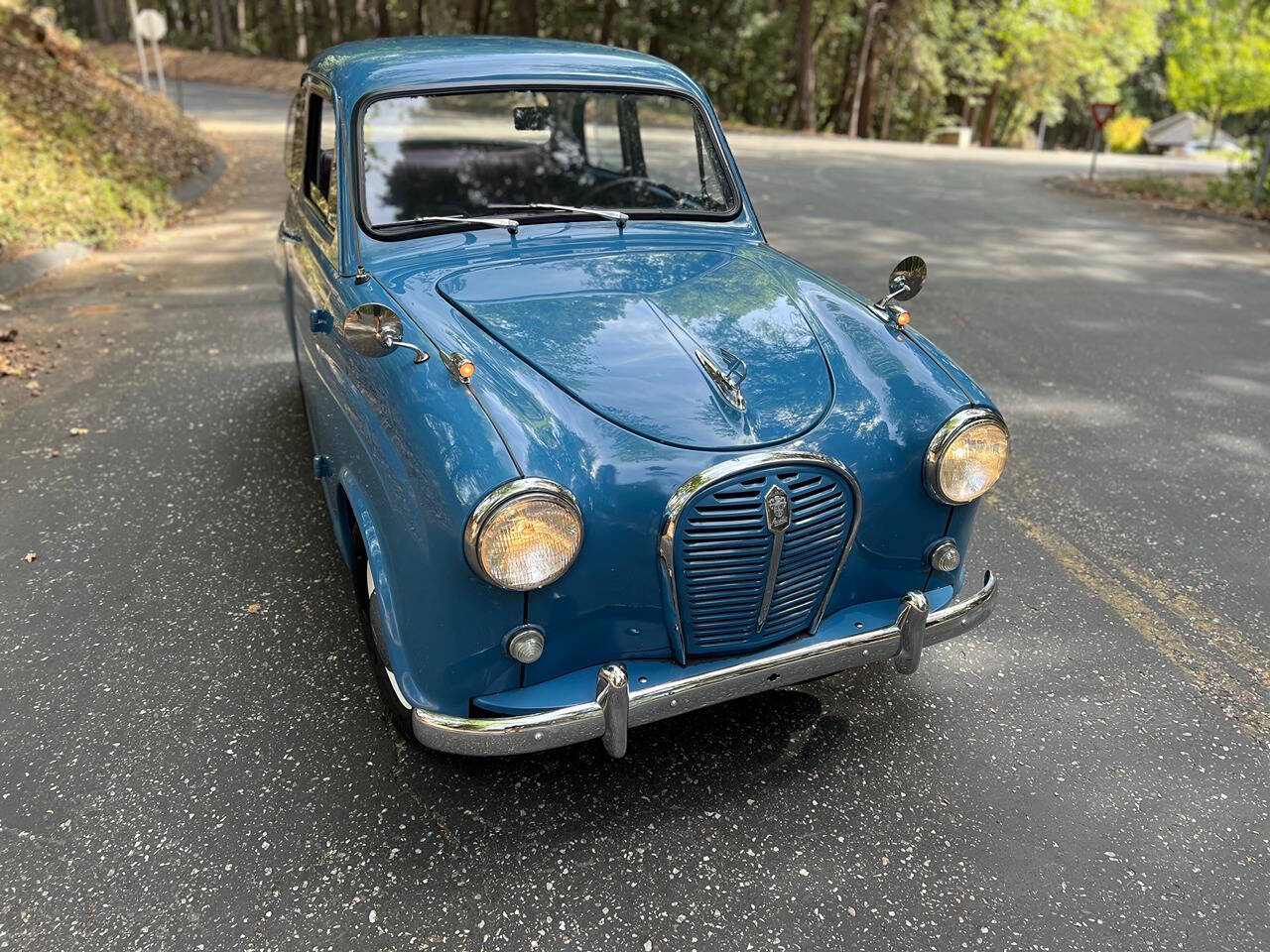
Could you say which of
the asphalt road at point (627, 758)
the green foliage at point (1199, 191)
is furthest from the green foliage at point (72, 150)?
the green foliage at point (1199, 191)

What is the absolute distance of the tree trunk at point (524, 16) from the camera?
21.2m

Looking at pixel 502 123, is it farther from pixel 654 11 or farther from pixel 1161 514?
pixel 654 11

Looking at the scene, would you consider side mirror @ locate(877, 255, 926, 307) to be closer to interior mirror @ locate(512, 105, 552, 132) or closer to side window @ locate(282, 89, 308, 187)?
interior mirror @ locate(512, 105, 552, 132)

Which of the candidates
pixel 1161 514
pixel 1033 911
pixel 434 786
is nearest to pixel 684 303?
pixel 434 786

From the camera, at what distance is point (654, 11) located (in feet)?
92.2

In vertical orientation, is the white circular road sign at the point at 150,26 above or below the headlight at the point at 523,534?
above

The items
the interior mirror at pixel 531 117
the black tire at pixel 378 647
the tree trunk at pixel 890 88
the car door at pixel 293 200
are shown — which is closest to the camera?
the black tire at pixel 378 647

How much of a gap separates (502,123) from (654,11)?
27.2 metres

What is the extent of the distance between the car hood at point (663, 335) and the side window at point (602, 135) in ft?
3.24

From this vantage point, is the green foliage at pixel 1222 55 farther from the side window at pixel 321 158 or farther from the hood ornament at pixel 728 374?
the hood ornament at pixel 728 374

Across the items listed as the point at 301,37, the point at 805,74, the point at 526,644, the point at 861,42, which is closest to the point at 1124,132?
the point at 861,42

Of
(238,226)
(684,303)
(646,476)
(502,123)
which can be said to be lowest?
(238,226)

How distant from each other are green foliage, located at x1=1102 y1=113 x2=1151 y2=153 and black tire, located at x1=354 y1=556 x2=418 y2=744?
51.9 meters

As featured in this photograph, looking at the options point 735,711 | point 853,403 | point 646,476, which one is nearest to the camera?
point 646,476
